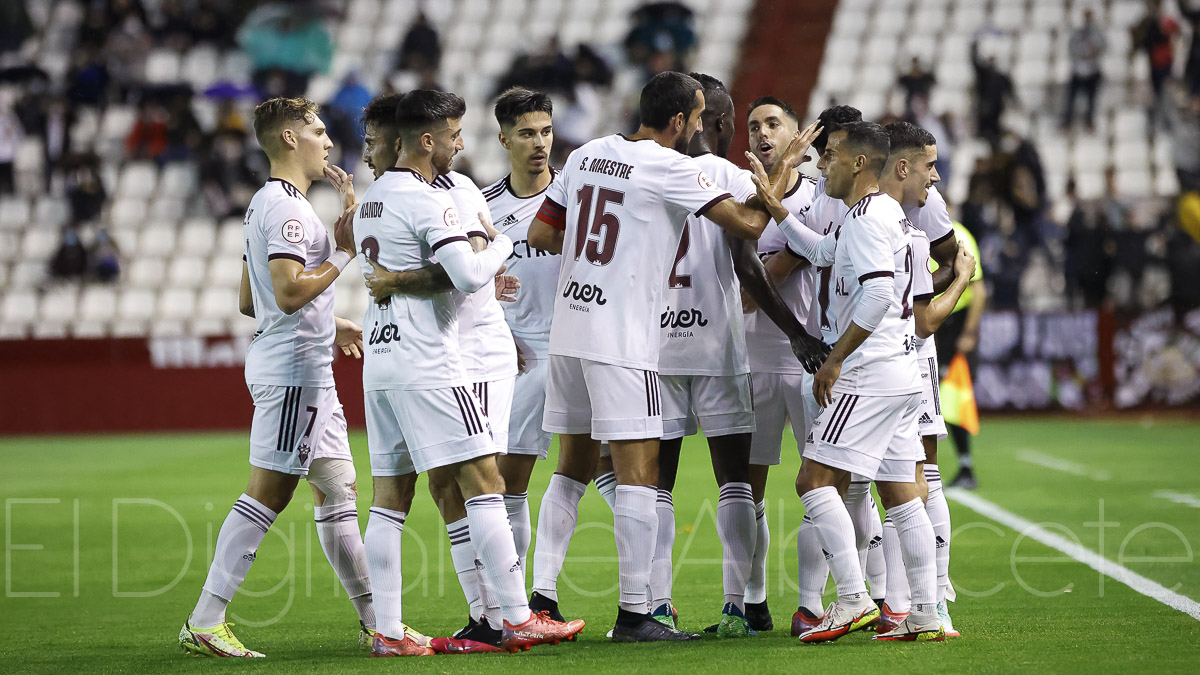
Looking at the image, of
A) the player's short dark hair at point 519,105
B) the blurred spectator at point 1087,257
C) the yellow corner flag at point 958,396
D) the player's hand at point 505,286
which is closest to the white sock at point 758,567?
the player's hand at point 505,286

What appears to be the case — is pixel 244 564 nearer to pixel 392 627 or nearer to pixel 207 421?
pixel 392 627

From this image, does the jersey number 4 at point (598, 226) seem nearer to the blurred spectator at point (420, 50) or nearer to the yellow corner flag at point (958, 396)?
the yellow corner flag at point (958, 396)

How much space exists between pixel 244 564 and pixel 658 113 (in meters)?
2.60

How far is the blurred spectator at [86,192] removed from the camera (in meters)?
22.4

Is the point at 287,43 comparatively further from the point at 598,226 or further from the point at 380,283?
the point at 380,283

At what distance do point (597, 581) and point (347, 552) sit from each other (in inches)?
80.8

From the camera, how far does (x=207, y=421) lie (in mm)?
19266

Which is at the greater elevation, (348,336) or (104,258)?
(104,258)


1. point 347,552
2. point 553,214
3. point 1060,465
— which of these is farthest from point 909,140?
point 1060,465

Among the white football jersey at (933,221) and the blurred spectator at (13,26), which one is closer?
the white football jersey at (933,221)

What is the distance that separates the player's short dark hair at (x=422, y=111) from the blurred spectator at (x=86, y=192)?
18.5 m

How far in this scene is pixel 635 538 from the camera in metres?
5.60

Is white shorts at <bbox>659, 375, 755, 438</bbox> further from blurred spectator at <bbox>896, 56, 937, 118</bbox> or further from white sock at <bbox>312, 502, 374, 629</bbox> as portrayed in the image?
blurred spectator at <bbox>896, 56, 937, 118</bbox>

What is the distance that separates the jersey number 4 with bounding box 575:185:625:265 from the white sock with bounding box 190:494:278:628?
5.83 feet
